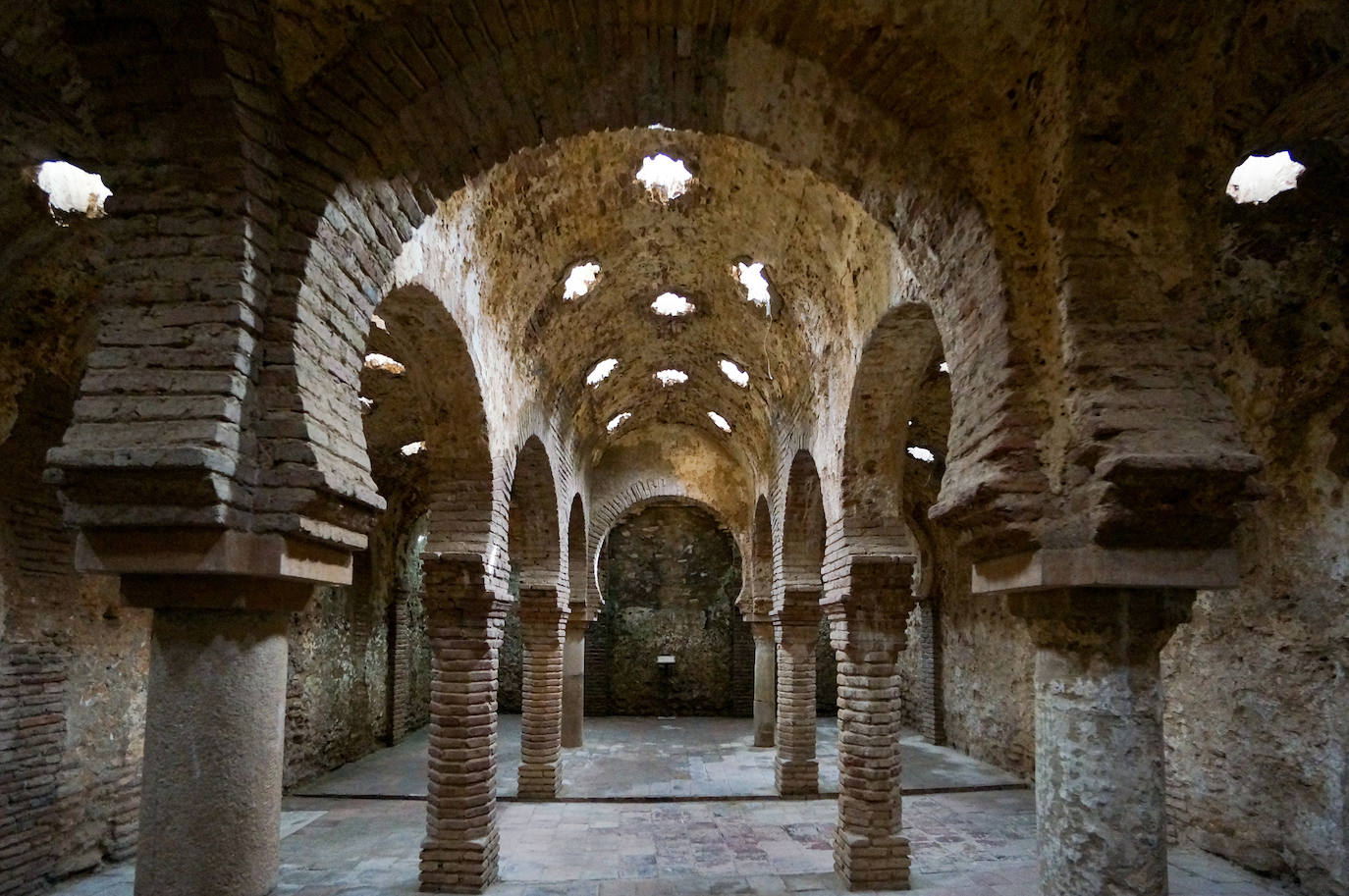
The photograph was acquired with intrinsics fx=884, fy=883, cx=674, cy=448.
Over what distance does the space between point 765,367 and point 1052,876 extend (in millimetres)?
7560

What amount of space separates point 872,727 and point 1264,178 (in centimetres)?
532

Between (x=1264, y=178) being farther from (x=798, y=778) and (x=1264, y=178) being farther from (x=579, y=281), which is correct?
(x=798, y=778)

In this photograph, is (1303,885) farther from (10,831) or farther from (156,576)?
(10,831)

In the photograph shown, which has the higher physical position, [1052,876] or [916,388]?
[916,388]

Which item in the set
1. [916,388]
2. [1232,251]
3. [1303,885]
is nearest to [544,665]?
[916,388]

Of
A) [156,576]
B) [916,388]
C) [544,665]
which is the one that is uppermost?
[916,388]

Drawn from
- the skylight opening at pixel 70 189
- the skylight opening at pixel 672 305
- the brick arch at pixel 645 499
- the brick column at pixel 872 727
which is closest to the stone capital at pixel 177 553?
the skylight opening at pixel 70 189

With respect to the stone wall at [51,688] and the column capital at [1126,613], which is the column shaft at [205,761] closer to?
the column capital at [1126,613]

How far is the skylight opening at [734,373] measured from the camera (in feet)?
38.6

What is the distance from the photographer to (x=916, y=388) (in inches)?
315

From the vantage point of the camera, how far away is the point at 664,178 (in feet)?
26.7

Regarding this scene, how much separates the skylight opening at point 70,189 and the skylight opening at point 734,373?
23.7ft

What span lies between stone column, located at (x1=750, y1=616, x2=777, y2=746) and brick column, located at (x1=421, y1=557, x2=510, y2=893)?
23.8ft

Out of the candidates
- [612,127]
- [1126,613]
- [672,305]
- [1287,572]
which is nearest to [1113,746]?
[1126,613]
